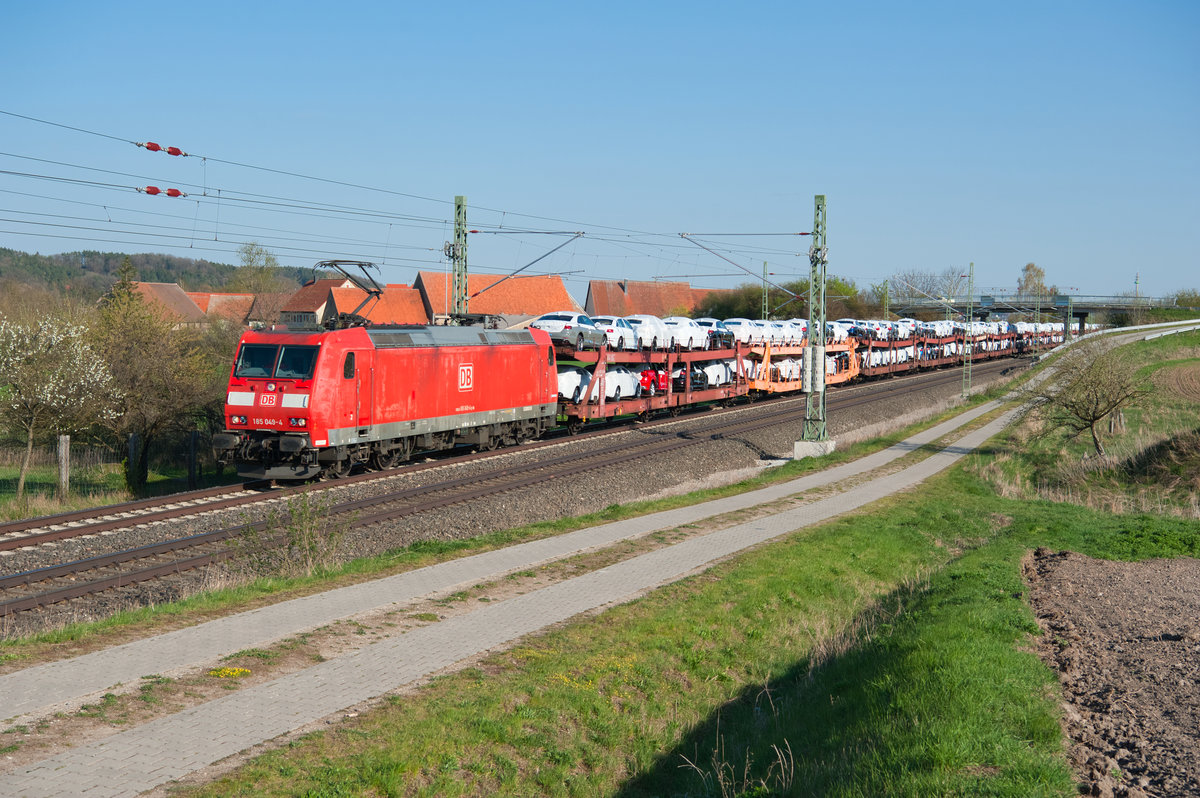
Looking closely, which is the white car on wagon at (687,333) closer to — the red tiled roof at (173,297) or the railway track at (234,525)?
the railway track at (234,525)

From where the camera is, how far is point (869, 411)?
134ft

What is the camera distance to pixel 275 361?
20453 millimetres

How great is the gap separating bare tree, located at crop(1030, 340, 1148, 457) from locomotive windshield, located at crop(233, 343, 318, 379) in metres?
23.8

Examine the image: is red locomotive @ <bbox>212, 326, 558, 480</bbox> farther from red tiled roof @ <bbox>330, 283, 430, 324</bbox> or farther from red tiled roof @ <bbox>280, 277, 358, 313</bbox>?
red tiled roof @ <bbox>280, 277, 358, 313</bbox>

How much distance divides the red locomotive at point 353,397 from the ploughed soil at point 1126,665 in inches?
555

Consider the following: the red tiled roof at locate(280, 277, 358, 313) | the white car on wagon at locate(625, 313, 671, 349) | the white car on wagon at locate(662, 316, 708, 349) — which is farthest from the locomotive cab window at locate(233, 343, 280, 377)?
the red tiled roof at locate(280, 277, 358, 313)

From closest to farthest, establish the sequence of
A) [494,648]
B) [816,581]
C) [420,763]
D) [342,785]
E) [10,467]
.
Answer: [342,785]
[420,763]
[494,648]
[816,581]
[10,467]

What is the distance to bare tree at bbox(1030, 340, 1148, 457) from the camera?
29.9 meters

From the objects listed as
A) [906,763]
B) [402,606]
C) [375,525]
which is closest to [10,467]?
[375,525]

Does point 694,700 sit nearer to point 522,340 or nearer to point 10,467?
point 522,340

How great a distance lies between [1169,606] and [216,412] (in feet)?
92.1

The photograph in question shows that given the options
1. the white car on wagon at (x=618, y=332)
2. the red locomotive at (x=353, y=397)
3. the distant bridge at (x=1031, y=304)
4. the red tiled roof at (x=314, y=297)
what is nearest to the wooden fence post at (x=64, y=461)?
the red locomotive at (x=353, y=397)

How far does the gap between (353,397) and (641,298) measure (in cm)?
7757

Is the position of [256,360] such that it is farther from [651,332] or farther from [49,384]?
[651,332]
